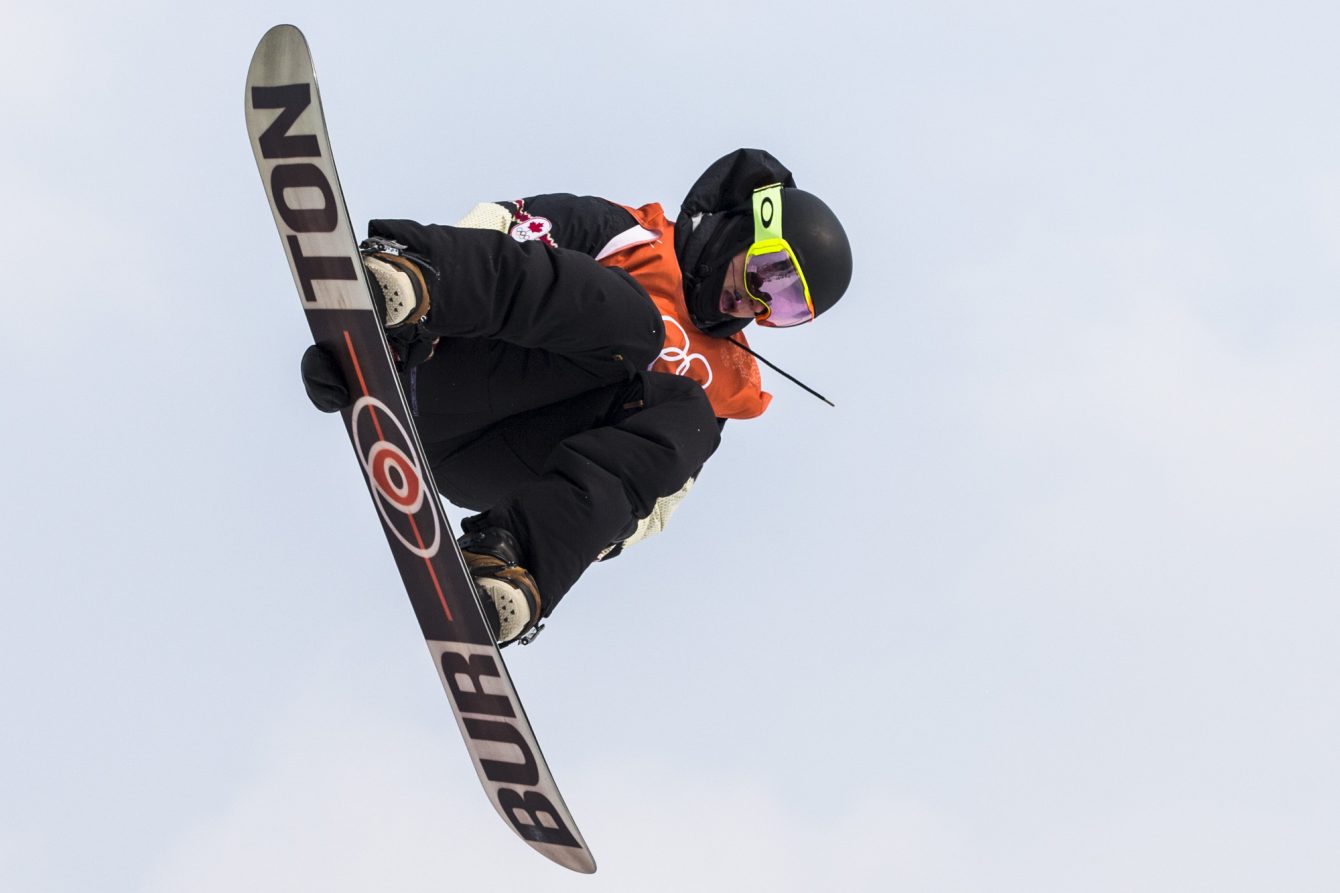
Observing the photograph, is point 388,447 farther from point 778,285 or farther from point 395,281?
point 778,285

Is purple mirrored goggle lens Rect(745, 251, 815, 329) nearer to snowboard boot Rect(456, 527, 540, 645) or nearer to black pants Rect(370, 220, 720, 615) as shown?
black pants Rect(370, 220, 720, 615)

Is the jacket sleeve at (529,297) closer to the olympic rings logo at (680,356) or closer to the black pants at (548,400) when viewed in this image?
the black pants at (548,400)

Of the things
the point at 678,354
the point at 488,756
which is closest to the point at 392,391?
the point at 488,756

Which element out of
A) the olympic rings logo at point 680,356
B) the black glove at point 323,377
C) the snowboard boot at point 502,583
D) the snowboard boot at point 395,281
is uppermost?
the snowboard boot at point 395,281

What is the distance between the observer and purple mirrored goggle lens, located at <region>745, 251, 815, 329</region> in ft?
12.3

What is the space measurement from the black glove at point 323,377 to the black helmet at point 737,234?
3.78ft

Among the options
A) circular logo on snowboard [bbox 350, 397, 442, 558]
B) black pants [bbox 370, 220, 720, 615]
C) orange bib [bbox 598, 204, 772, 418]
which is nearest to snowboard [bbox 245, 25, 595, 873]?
circular logo on snowboard [bbox 350, 397, 442, 558]

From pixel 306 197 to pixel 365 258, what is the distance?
6.4 inches

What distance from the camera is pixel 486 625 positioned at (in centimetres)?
297

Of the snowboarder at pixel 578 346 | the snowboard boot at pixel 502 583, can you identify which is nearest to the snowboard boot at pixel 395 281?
the snowboarder at pixel 578 346

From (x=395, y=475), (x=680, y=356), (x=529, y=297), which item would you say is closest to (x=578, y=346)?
(x=529, y=297)

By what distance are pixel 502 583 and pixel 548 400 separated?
727 millimetres

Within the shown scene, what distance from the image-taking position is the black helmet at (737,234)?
12.4ft

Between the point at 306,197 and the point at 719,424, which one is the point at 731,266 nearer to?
the point at 719,424
